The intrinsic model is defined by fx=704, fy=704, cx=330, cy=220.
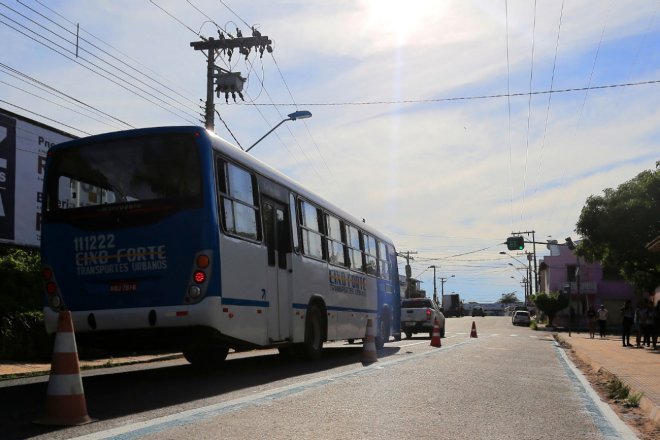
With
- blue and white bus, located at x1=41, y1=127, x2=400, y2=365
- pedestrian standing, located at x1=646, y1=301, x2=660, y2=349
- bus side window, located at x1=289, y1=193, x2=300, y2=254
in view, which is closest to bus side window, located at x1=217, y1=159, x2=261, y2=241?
blue and white bus, located at x1=41, y1=127, x2=400, y2=365

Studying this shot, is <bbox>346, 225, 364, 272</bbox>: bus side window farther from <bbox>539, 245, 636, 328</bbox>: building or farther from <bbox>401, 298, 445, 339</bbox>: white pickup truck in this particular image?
<bbox>539, 245, 636, 328</bbox>: building

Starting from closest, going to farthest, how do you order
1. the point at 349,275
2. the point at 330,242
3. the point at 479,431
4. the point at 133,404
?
the point at 479,431 → the point at 133,404 → the point at 330,242 → the point at 349,275

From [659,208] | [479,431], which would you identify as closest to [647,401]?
[479,431]

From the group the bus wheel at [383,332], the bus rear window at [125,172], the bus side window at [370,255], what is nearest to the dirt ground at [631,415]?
the bus rear window at [125,172]

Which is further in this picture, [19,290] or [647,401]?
[19,290]

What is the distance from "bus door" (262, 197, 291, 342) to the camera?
1088 cm

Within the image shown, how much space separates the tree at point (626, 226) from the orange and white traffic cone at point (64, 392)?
1356 inches

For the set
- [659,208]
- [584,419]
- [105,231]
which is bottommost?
[584,419]

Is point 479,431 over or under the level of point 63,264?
under

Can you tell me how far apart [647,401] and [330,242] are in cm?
739

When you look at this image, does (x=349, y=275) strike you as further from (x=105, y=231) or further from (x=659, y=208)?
(x=659, y=208)

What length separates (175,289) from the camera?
8.78 m

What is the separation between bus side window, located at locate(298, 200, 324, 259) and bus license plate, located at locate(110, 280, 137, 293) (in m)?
4.14

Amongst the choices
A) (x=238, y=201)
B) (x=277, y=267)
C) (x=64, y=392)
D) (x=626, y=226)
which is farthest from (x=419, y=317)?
(x=64, y=392)
